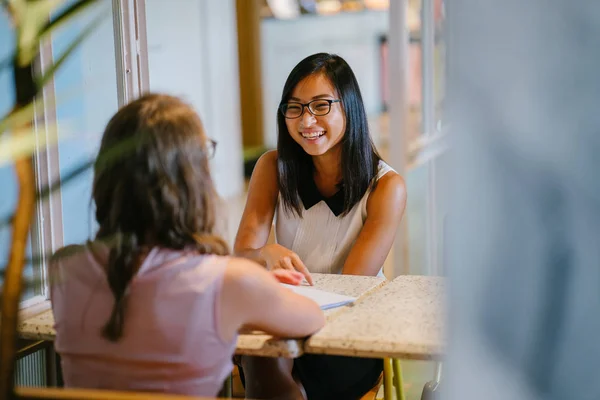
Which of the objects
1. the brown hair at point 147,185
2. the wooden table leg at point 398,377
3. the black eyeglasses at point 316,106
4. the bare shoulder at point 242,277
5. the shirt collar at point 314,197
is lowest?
the wooden table leg at point 398,377

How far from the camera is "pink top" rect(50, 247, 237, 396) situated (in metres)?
1.23

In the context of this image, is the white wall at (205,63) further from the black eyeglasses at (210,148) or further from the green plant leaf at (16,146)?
the green plant leaf at (16,146)

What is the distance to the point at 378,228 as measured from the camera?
219 centimetres

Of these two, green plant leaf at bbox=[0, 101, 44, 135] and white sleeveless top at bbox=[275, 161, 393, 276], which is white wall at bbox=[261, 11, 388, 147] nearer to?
white sleeveless top at bbox=[275, 161, 393, 276]

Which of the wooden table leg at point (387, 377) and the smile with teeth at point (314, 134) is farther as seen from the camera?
the smile with teeth at point (314, 134)

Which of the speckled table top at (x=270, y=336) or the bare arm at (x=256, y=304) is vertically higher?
the bare arm at (x=256, y=304)

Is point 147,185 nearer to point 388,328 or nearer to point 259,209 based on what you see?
point 388,328

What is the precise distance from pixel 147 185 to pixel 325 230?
1.12 metres

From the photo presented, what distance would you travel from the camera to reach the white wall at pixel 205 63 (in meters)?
5.44

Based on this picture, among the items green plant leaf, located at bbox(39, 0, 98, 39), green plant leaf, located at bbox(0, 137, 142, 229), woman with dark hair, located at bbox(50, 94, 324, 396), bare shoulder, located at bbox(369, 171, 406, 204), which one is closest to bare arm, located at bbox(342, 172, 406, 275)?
bare shoulder, located at bbox(369, 171, 406, 204)

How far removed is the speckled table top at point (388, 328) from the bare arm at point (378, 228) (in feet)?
1.18

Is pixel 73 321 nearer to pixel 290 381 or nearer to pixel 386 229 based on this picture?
pixel 290 381

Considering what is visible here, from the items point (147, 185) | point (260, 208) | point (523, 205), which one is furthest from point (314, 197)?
point (523, 205)

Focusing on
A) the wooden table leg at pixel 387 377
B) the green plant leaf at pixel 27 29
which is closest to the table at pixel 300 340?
the wooden table leg at pixel 387 377
